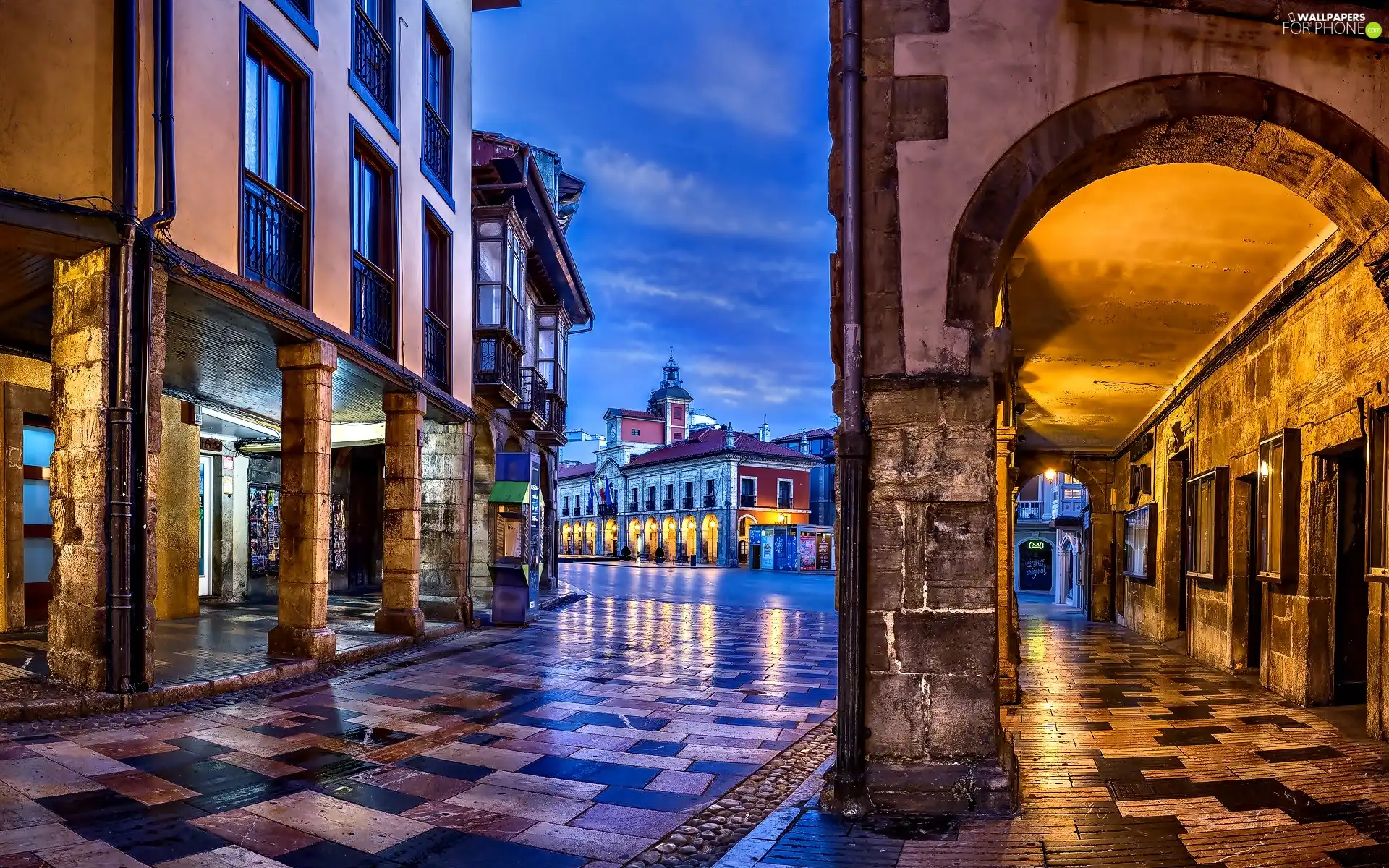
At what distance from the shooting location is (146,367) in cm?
707

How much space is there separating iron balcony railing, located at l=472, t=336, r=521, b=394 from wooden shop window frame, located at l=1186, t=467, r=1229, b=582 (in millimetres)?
10587

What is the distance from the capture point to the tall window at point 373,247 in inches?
438

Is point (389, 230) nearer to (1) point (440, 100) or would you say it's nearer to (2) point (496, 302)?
(1) point (440, 100)

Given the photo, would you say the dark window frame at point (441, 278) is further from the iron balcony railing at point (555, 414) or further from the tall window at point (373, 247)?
the iron balcony railing at point (555, 414)

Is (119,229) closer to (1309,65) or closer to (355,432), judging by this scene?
(1309,65)

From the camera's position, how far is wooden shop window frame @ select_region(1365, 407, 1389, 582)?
590 centimetres

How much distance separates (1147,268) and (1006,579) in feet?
10.4

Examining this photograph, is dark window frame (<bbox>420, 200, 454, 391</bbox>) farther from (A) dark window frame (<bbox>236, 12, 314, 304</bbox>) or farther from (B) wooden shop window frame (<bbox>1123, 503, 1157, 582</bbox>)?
(B) wooden shop window frame (<bbox>1123, 503, 1157, 582</bbox>)

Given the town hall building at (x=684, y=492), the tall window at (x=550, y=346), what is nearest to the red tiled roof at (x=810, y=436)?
the town hall building at (x=684, y=492)

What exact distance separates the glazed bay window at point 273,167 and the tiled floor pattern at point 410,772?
4236 mm

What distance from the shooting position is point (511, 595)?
47.5 feet

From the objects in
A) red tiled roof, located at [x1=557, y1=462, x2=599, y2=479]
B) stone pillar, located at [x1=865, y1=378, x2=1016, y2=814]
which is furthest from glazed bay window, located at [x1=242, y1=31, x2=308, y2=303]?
red tiled roof, located at [x1=557, y1=462, x2=599, y2=479]

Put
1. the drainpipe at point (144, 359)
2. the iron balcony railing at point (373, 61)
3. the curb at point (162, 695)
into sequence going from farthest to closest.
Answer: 1. the iron balcony railing at point (373, 61)
2. the drainpipe at point (144, 359)
3. the curb at point (162, 695)

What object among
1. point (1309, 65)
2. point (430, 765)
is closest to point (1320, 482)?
point (1309, 65)
